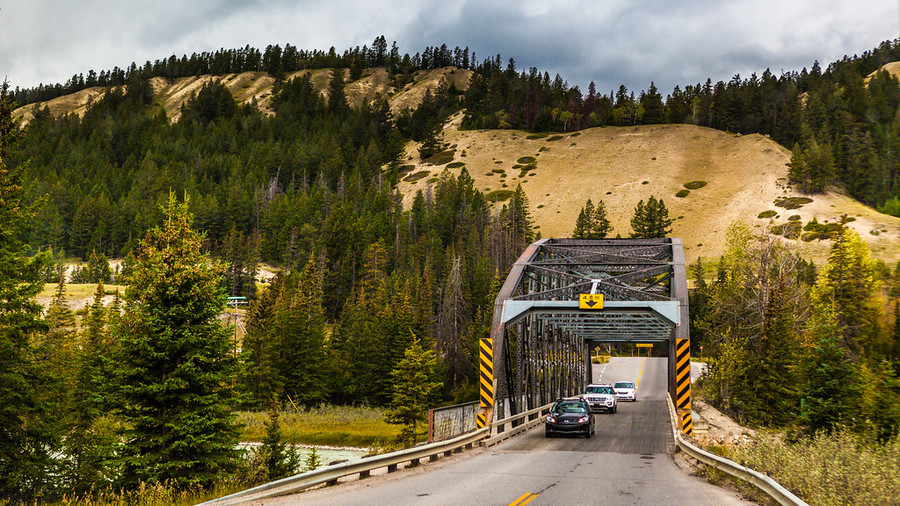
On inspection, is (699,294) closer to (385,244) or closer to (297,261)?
(385,244)

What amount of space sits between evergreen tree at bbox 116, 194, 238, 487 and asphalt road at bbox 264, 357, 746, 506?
719 centimetres

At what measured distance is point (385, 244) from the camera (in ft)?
359

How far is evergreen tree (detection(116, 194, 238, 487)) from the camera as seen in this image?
1728 cm

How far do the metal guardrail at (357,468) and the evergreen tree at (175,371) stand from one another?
6.46 meters

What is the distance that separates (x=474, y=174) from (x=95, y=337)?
12398cm

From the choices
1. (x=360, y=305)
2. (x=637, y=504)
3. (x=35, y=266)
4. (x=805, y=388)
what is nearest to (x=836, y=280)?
(x=805, y=388)

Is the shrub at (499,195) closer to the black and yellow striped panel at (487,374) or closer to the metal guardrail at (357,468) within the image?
the black and yellow striped panel at (487,374)

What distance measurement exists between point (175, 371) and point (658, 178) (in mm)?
143650

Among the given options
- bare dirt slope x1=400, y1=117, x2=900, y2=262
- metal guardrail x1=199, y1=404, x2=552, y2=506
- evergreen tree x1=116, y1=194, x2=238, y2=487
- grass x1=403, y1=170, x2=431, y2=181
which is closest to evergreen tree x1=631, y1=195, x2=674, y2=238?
bare dirt slope x1=400, y1=117, x2=900, y2=262

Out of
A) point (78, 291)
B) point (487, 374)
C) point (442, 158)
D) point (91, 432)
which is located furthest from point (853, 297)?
point (442, 158)

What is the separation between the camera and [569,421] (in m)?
24.0

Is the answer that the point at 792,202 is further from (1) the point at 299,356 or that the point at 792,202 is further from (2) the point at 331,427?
(2) the point at 331,427

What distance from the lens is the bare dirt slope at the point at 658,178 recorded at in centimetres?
11694

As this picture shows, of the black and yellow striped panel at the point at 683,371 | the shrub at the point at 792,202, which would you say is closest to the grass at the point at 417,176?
the shrub at the point at 792,202
